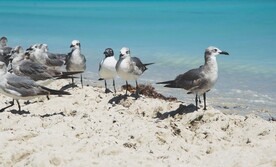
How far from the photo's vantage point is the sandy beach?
20.1 ft

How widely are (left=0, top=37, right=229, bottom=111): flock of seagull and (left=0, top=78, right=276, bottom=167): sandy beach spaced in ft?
1.32

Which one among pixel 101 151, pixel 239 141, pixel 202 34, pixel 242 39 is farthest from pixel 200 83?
pixel 202 34

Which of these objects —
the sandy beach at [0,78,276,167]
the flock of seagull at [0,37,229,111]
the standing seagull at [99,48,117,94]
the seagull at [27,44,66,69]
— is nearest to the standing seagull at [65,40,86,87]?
the flock of seagull at [0,37,229,111]

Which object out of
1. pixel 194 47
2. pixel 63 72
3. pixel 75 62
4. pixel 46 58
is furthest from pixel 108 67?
pixel 194 47

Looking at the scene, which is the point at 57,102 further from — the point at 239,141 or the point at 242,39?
the point at 242,39

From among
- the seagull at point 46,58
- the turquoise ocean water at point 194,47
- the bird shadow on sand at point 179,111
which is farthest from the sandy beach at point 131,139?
the seagull at point 46,58

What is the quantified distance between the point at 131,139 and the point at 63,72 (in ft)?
12.5

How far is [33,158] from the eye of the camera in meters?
6.02

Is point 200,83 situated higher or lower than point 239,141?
higher

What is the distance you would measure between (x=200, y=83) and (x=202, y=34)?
20.3 meters

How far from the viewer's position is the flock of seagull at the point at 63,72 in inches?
345

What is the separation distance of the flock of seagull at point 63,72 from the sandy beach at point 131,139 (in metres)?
0.40

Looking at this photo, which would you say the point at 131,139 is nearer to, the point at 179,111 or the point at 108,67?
the point at 179,111

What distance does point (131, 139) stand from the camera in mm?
6770
